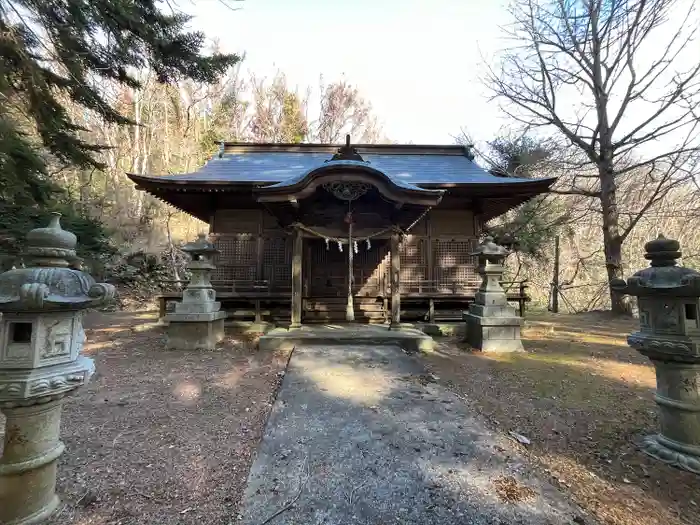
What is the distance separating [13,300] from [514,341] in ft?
22.6

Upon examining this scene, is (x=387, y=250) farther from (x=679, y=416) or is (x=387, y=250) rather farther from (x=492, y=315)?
(x=679, y=416)

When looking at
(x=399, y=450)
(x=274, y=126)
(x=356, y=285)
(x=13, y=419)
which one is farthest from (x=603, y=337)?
(x=274, y=126)

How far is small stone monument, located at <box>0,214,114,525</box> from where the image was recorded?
5.84ft

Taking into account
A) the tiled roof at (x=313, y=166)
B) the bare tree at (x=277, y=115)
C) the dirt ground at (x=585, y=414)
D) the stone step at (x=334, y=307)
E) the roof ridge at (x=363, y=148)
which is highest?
the bare tree at (x=277, y=115)

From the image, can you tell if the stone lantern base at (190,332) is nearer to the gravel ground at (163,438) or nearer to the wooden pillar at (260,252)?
the gravel ground at (163,438)

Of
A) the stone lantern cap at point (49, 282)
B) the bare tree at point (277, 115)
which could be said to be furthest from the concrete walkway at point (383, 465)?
the bare tree at point (277, 115)

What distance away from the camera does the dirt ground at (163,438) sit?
202 centimetres

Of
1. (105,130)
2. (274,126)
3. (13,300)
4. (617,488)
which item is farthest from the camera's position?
(274,126)

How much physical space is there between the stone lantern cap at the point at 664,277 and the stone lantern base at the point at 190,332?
629 centimetres

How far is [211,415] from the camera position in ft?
11.1

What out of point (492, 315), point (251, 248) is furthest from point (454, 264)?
point (251, 248)

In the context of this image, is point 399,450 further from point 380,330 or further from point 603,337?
point 603,337

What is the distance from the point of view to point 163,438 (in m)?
2.89

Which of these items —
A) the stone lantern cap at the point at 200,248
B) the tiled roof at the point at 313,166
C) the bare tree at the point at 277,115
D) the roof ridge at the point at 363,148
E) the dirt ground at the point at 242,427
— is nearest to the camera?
the dirt ground at the point at 242,427
